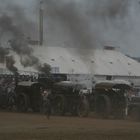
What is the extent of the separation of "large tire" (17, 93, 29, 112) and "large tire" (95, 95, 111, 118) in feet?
17.1

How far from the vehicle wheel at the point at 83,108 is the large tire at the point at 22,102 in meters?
4.37

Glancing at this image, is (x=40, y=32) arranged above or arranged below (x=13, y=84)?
above

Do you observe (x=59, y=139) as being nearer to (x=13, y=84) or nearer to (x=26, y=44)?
(x=13, y=84)

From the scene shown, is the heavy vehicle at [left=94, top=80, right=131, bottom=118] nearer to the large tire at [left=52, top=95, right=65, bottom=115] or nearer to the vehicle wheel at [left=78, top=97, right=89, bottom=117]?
the vehicle wheel at [left=78, top=97, right=89, bottom=117]

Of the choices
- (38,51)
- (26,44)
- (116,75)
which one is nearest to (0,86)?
(26,44)

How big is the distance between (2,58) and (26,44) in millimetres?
2570

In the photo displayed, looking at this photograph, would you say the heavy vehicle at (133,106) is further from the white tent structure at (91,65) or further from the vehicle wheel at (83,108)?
the white tent structure at (91,65)

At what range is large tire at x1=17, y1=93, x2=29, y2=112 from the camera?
3431 cm

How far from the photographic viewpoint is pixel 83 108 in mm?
31422

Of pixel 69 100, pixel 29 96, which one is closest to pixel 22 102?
pixel 29 96

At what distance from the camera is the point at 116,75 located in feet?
208

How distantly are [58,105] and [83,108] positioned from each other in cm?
171

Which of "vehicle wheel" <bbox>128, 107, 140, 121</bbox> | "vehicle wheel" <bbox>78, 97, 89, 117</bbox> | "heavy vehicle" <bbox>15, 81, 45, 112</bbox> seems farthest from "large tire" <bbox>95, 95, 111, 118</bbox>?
"heavy vehicle" <bbox>15, 81, 45, 112</bbox>

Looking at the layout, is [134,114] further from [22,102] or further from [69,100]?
[22,102]
